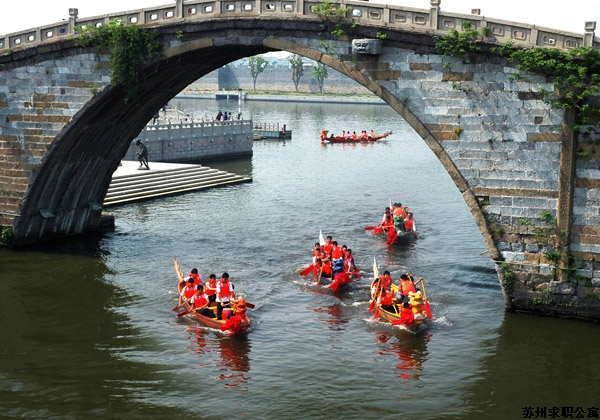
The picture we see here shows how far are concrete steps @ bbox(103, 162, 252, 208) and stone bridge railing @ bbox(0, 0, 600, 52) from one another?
13.8m

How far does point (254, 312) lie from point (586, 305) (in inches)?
424

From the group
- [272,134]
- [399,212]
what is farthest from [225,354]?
[272,134]

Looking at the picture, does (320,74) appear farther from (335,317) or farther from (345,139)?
(335,317)

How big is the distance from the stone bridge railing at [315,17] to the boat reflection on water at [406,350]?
961 centimetres

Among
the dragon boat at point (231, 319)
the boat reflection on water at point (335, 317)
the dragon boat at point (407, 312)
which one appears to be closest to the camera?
the dragon boat at point (231, 319)

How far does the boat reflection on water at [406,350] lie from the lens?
75.0ft

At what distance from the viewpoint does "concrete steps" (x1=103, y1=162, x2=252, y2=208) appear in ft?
151

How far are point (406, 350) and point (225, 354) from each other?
5454 mm

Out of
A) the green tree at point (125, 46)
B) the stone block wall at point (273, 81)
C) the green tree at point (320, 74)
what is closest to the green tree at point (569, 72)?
the green tree at point (125, 46)

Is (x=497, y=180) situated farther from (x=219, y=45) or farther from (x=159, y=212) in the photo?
Answer: (x=159, y=212)

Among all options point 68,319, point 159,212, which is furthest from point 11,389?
point 159,212

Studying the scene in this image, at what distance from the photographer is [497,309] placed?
1090 inches

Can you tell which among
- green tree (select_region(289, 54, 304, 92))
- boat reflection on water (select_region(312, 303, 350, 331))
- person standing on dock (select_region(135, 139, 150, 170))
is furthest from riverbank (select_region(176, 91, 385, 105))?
boat reflection on water (select_region(312, 303, 350, 331))

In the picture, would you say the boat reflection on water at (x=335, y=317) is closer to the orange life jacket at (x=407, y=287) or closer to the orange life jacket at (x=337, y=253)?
the orange life jacket at (x=407, y=287)
